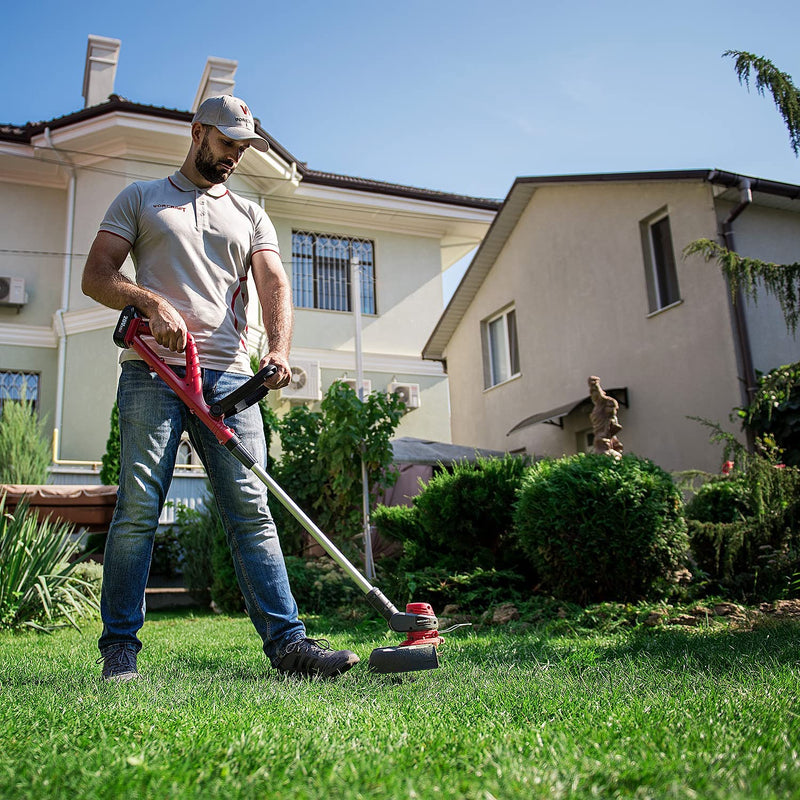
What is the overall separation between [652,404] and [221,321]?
978 centimetres

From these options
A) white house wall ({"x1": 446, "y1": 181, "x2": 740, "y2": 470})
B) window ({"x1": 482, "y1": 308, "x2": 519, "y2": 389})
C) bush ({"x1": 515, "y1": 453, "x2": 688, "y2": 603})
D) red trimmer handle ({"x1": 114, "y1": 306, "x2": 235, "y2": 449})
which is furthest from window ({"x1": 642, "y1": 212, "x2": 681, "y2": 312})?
red trimmer handle ({"x1": 114, "y1": 306, "x2": 235, "y2": 449})

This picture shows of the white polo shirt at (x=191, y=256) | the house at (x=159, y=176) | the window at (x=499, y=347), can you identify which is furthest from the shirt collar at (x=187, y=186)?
the window at (x=499, y=347)

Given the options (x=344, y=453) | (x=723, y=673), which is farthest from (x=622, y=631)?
(x=344, y=453)

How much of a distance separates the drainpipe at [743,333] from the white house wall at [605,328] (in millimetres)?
125

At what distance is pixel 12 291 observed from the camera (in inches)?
591

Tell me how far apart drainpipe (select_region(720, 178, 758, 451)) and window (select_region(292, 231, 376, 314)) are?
338 inches

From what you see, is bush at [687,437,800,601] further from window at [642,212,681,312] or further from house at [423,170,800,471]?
window at [642,212,681,312]

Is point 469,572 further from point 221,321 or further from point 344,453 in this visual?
point 221,321

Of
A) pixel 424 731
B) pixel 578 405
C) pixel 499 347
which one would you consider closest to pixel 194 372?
pixel 424 731

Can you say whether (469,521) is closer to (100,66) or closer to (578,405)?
(578,405)

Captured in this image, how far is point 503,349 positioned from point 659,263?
5170mm

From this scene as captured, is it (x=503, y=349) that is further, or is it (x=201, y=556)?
(x=503, y=349)

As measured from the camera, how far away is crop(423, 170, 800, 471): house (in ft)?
35.7

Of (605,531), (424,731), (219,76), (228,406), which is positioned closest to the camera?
(424,731)
